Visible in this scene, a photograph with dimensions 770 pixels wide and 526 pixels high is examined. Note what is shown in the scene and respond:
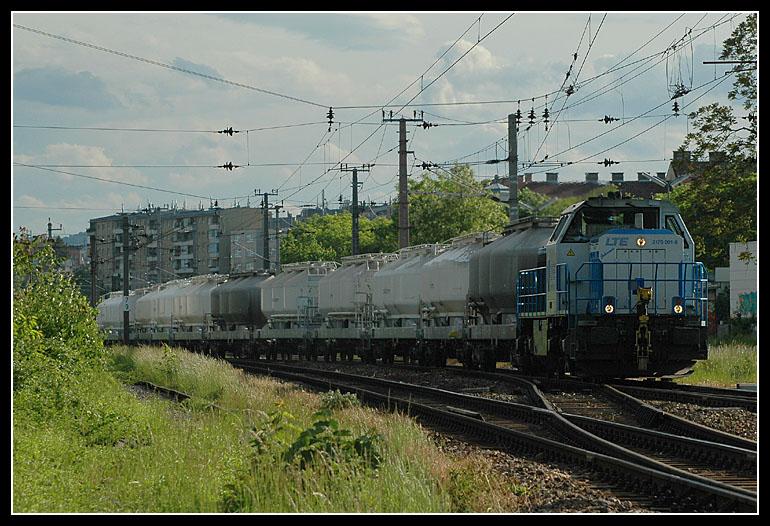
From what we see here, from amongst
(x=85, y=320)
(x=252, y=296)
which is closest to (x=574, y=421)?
(x=85, y=320)

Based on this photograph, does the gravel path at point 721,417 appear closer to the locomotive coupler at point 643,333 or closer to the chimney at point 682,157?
the locomotive coupler at point 643,333

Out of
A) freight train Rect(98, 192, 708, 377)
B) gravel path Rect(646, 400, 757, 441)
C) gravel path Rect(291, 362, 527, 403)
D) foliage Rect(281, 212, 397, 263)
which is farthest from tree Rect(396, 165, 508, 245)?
gravel path Rect(646, 400, 757, 441)

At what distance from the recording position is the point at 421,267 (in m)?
37.8

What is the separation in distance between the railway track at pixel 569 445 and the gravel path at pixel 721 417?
1852 mm

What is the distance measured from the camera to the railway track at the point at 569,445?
10617mm

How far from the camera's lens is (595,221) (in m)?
24.2

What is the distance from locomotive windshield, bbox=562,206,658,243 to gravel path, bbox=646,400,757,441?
17.0ft

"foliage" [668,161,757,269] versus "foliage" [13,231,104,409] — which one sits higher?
"foliage" [668,161,757,269]

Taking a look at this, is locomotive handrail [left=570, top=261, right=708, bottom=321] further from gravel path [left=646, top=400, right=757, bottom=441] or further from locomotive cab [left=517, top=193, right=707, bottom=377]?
gravel path [left=646, top=400, right=757, bottom=441]

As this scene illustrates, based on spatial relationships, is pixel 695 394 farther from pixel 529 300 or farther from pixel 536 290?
pixel 529 300

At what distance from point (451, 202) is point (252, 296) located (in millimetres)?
46829

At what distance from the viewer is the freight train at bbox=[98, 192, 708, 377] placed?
2292 cm
